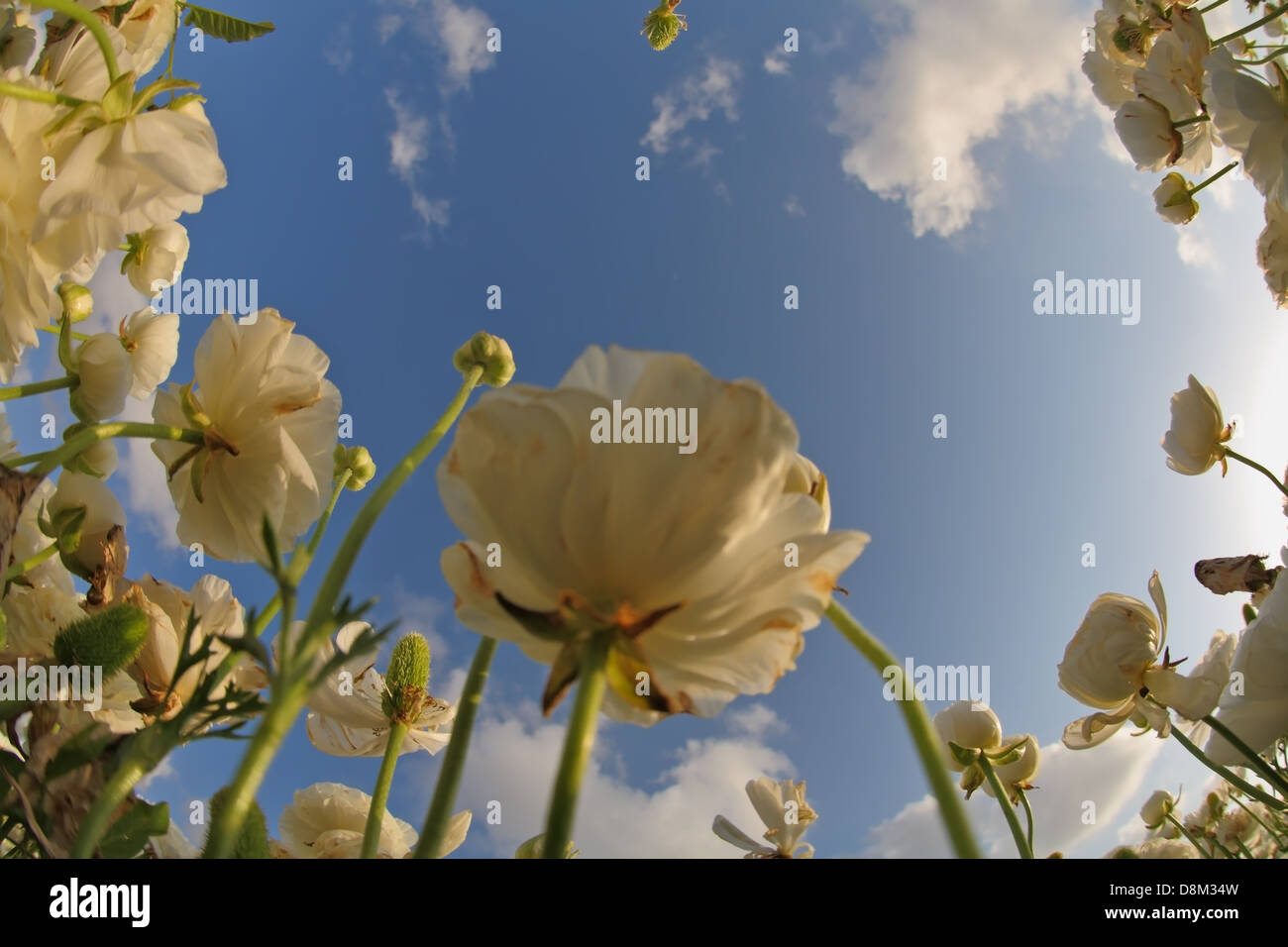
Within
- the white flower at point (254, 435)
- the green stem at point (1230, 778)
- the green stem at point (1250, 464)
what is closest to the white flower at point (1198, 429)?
the green stem at point (1250, 464)

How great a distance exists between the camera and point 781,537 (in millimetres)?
371

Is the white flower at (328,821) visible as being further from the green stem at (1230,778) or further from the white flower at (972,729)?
the green stem at (1230,778)

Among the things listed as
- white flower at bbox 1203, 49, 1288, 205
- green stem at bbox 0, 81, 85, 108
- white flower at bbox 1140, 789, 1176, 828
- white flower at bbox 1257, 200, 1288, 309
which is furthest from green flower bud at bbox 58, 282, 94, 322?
white flower at bbox 1140, 789, 1176, 828

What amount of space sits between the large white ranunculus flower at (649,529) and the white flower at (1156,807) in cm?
187

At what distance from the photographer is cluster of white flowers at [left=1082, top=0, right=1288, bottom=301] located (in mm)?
1175

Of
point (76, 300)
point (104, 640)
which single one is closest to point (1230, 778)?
point (104, 640)

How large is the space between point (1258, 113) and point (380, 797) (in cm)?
154

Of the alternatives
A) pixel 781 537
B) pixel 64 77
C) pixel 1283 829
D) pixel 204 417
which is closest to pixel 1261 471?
pixel 1283 829

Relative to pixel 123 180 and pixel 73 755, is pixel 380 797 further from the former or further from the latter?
pixel 123 180

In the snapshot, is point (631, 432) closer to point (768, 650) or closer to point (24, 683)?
point (768, 650)

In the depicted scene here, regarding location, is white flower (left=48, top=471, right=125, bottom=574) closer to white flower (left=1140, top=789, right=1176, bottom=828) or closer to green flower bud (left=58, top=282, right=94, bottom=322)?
green flower bud (left=58, top=282, right=94, bottom=322)

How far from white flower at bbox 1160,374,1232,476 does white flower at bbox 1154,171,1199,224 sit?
708mm

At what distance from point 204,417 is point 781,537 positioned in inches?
22.9
